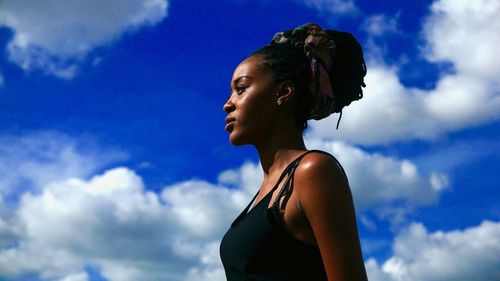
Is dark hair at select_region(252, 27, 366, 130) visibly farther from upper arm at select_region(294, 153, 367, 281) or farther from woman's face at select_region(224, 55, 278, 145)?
upper arm at select_region(294, 153, 367, 281)

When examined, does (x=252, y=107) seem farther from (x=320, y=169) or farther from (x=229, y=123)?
(x=320, y=169)

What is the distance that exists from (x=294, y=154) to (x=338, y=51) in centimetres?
118

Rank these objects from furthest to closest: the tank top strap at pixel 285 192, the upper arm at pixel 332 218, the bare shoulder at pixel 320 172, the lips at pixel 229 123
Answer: the lips at pixel 229 123
the tank top strap at pixel 285 192
the bare shoulder at pixel 320 172
the upper arm at pixel 332 218

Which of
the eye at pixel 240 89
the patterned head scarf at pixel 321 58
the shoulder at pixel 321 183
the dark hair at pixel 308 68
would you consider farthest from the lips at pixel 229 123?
the shoulder at pixel 321 183

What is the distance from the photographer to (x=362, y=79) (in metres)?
5.73

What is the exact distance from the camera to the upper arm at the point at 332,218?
418cm

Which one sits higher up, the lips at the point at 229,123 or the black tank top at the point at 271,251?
the lips at the point at 229,123

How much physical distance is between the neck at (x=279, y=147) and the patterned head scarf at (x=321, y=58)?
0.33 meters

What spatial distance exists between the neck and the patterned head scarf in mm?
328

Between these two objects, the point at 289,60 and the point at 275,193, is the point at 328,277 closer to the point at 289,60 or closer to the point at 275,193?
the point at 275,193

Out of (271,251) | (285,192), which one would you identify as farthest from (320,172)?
(271,251)

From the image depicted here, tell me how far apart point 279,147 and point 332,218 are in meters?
1.03

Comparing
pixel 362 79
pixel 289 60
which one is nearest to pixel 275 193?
pixel 289 60

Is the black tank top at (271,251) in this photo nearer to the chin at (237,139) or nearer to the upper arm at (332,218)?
the upper arm at (332,218)
